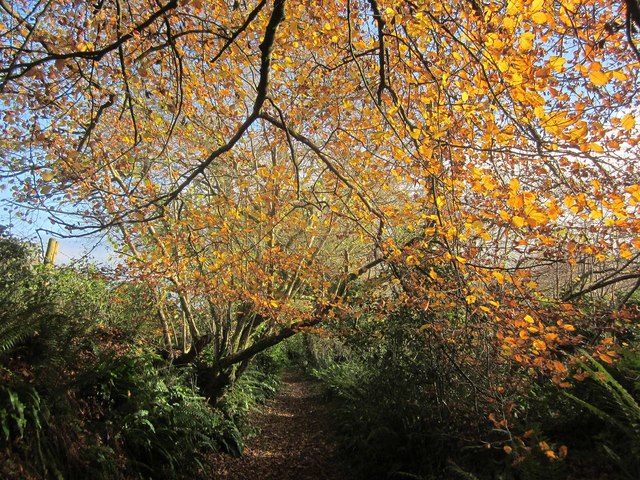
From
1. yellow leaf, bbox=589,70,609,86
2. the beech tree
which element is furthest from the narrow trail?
yellow leaf, bbox=589,70,609,86

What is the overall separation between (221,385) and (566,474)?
5.85 metres

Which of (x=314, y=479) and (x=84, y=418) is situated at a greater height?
(x=84, y=418)

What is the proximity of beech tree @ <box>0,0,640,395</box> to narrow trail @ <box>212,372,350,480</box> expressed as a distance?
5.10 feet

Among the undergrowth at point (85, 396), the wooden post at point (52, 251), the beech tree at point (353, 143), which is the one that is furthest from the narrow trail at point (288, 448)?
the wooden post at point (52, 251)

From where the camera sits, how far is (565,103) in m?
3.78

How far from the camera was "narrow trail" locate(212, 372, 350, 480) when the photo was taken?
6.00 metres

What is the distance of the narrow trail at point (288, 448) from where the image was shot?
6000 mm

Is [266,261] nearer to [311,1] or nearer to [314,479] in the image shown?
[314,479]

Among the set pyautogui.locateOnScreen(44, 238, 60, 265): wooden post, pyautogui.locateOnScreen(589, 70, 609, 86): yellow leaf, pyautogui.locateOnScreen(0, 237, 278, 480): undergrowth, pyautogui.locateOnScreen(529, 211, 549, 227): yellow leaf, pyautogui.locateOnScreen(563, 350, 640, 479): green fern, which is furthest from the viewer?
pyautogui.locateOnScreen(44, 238, 60, 265): wooden post

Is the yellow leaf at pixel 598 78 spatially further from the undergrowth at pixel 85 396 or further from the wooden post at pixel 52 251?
the wooden post at pixel 52 251

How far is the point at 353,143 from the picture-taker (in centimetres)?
Answer: 542

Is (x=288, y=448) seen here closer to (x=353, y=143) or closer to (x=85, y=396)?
(x=85, y=396)

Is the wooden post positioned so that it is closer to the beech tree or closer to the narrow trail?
the beech tree

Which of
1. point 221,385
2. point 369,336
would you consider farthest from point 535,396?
point 221,385
